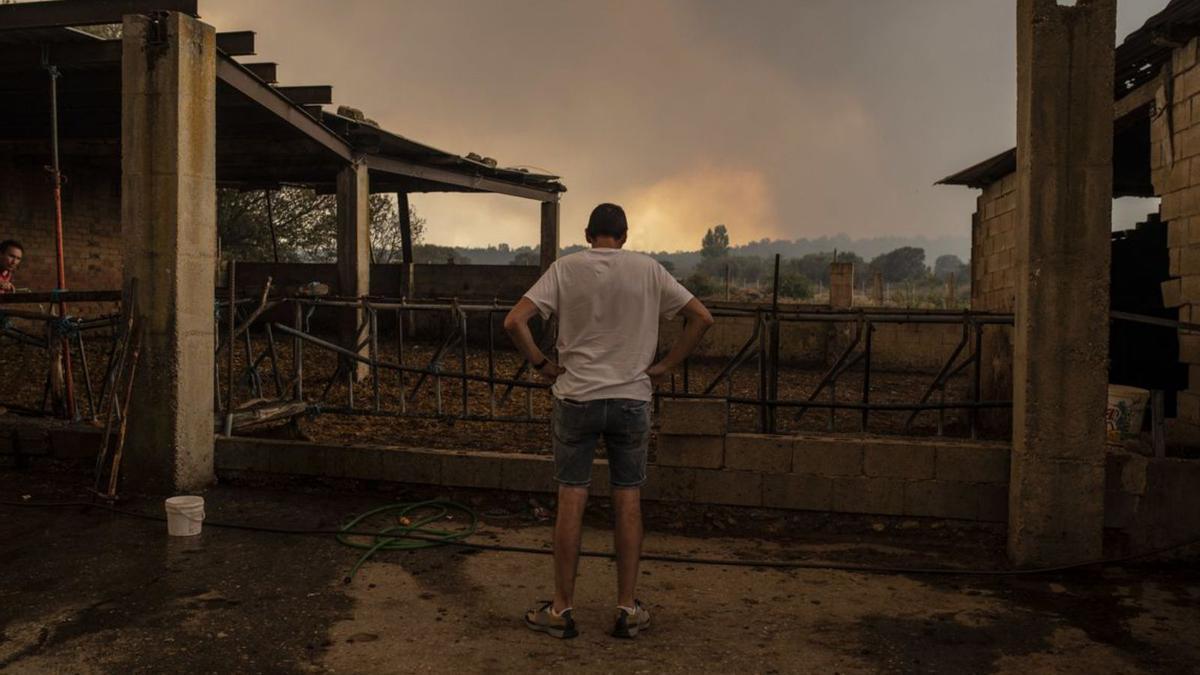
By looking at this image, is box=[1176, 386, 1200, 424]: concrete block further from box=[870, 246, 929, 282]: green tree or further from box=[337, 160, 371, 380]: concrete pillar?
box=[870, 246, 929, 282]: green tree

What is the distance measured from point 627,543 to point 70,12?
773 centimetres

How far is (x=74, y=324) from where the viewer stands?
7.36m

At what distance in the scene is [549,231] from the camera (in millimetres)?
19484

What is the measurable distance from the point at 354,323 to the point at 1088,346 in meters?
11.2

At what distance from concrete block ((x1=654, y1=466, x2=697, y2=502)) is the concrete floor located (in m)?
0.22

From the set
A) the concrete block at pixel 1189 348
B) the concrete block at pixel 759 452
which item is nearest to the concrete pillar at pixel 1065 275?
the concrete block at pixel 759 452

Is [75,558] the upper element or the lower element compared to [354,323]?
lower

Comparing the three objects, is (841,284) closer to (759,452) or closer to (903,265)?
(759,452)

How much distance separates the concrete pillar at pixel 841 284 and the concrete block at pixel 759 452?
1436 cm

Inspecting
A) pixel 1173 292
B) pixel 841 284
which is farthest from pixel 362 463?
pixel 841 284

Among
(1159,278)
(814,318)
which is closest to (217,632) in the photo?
(814,318)

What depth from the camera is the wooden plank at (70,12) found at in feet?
23.5

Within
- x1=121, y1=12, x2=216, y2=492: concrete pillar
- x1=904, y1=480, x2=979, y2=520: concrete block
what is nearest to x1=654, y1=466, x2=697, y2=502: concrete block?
x1=904, y1=480, x2=979, y2=520: concrete block

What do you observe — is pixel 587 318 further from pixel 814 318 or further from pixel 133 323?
pixel 133 323
